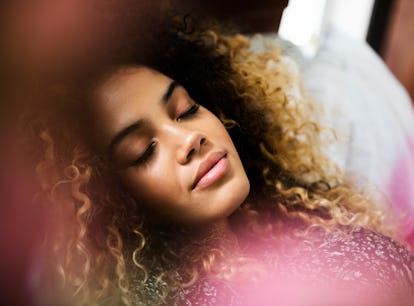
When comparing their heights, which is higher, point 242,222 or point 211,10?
point 211,10

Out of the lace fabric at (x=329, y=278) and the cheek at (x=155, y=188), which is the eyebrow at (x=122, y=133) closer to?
the cheek at (x=155, y=188)

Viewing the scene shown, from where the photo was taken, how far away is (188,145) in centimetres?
49

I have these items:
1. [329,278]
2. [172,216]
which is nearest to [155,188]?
[172,216]

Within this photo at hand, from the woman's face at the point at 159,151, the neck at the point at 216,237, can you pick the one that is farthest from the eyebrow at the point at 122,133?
the neck at the point at 216,237

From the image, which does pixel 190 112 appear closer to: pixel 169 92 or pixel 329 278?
pixel 169 92

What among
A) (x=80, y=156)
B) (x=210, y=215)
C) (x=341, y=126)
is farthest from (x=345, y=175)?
(x=80, y=156)

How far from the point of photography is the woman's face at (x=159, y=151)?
1.58ft

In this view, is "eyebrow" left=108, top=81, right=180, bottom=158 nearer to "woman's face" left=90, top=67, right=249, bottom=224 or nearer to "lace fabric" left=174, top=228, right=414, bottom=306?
"woman's face" left=90, top=67, right=249, bottom=224

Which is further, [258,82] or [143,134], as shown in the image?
[258,82]

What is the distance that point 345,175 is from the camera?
0.62 metres

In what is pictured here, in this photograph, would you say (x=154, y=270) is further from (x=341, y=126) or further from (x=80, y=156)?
(x=341, y=126)

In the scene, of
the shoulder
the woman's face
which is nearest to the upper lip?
the woman's face

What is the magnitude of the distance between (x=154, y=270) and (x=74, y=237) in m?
0.08

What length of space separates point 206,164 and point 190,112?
58 millimetres
